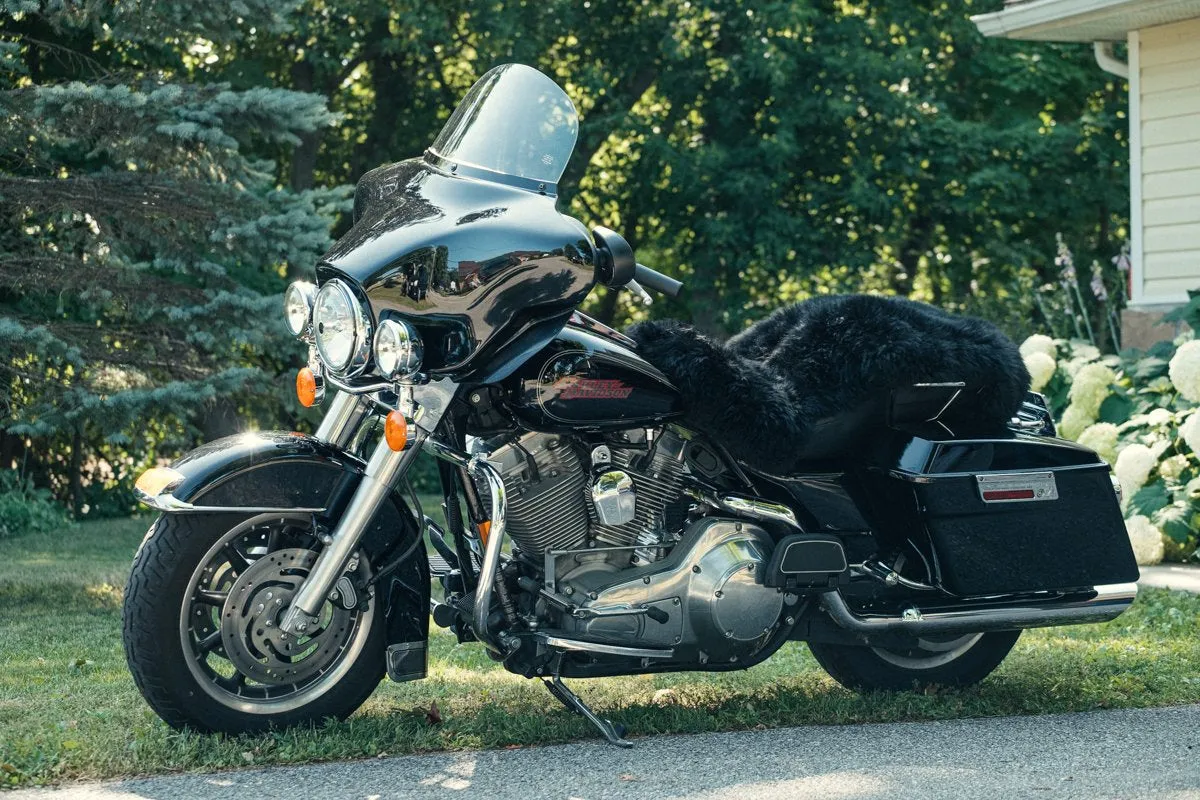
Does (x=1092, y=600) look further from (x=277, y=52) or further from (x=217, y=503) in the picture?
(x=277, y=52)

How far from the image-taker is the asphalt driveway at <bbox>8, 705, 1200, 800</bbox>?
11.5 ft

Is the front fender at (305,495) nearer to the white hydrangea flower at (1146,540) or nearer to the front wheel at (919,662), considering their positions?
the front wheel at (919,662)

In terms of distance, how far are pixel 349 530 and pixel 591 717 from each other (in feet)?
2.73

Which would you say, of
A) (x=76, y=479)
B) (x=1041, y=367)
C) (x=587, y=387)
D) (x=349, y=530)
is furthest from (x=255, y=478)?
(x=76, y=479)

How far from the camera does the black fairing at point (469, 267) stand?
3.68 metres

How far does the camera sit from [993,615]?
432 centimetres

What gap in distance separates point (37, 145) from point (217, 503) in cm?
514

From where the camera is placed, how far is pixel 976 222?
19391 millimetres

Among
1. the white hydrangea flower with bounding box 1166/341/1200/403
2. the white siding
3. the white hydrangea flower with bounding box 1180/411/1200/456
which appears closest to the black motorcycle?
the white hydrangea flower with bounding box 1180/411/1200/456

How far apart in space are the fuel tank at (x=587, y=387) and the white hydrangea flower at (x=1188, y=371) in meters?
4.35

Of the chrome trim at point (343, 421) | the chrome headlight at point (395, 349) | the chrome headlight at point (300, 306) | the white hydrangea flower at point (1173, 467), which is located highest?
the chrome headlight at point (300, 306)

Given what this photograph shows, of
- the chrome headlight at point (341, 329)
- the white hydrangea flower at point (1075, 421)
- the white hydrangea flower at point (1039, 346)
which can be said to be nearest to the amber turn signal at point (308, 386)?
the chrome headlight at point (341, 329)

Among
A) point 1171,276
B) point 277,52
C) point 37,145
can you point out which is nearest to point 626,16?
point 277,52

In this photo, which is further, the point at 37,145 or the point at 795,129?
the point at 795,129
